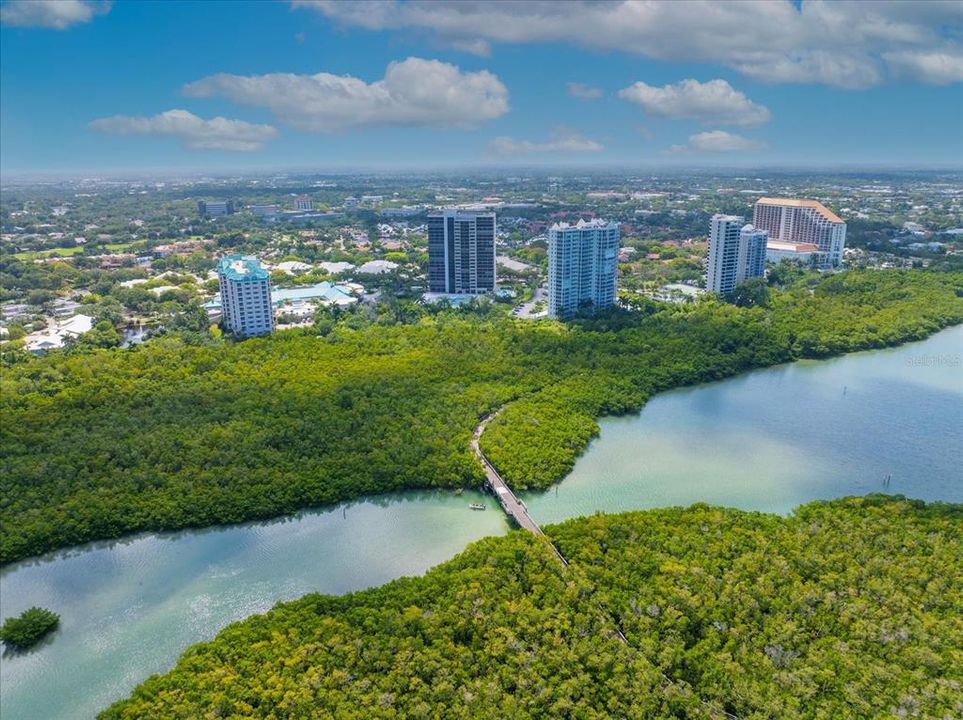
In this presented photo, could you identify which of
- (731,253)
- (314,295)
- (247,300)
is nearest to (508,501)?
(247,300)

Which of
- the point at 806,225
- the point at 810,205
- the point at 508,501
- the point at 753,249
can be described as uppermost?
the point at 810,205

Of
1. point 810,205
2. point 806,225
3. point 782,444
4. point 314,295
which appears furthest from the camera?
point 806,225

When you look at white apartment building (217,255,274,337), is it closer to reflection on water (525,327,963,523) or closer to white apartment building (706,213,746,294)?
reflection on water (525,327,963,523)

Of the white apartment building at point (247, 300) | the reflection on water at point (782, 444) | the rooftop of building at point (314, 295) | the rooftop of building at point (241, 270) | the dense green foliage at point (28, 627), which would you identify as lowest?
the dense green foliage at point (28, 627)

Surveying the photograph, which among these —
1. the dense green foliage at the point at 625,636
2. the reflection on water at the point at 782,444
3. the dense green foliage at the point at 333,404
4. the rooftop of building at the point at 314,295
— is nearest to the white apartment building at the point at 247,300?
the dense green foliage at the point at 333,404

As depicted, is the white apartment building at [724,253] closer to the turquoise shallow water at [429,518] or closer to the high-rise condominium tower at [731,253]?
the high-rise condominium tower at [731,253]

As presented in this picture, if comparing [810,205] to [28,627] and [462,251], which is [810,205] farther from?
[28,627]

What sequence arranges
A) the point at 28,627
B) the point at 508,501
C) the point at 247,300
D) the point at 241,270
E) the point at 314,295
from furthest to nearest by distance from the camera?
the point at 314,295, the point at 241,270, the point at 247,300, the point at 508,501, the point at 28,627
